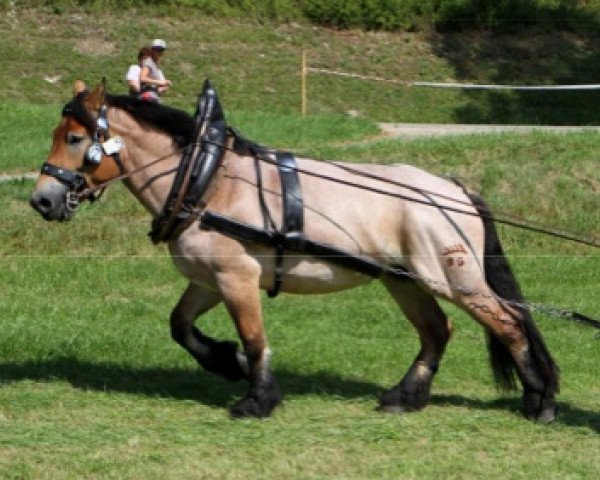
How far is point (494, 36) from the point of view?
3522 cm

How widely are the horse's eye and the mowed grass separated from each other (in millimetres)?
1508

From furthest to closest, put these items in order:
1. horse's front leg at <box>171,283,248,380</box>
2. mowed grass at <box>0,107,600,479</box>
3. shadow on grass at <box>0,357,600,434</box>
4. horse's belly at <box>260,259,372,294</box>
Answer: horse's front leg at <box>171,283,248,380</box>, shadow on grass at <box>0,357,600,434</box>, horse's belly at <box>260,259,372,294</box>, mowed grass at <box>0,107,600,479</box>

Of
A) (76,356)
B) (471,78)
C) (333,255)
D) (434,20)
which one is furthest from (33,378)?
(434,20)

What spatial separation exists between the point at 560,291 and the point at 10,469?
23.1ft

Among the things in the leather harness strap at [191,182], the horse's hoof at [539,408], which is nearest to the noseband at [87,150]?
the leather harness strap at [191,182]

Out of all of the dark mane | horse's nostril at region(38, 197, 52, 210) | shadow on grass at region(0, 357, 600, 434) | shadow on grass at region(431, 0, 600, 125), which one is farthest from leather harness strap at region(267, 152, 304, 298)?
shadow on grass at region(431, 0, 600, 125)

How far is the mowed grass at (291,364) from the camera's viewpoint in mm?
7344

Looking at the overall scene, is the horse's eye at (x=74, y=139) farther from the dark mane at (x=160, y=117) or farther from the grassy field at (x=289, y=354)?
the grassy field at (x=289, y=354)

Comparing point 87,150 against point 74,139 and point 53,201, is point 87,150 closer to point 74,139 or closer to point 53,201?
point 74,139

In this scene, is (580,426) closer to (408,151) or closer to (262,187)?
(262,187)

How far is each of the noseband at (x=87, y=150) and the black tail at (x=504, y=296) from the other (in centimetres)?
215

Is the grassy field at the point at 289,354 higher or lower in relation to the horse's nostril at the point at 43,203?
lower

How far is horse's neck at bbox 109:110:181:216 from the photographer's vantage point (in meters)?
8.46

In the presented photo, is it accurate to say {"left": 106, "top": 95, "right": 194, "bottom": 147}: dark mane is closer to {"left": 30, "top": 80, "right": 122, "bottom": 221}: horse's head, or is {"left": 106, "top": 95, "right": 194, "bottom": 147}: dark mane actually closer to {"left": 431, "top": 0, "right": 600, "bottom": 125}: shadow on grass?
{"left": 30, "top": 80, "right": 122, "bottom": 221}: horse's head
